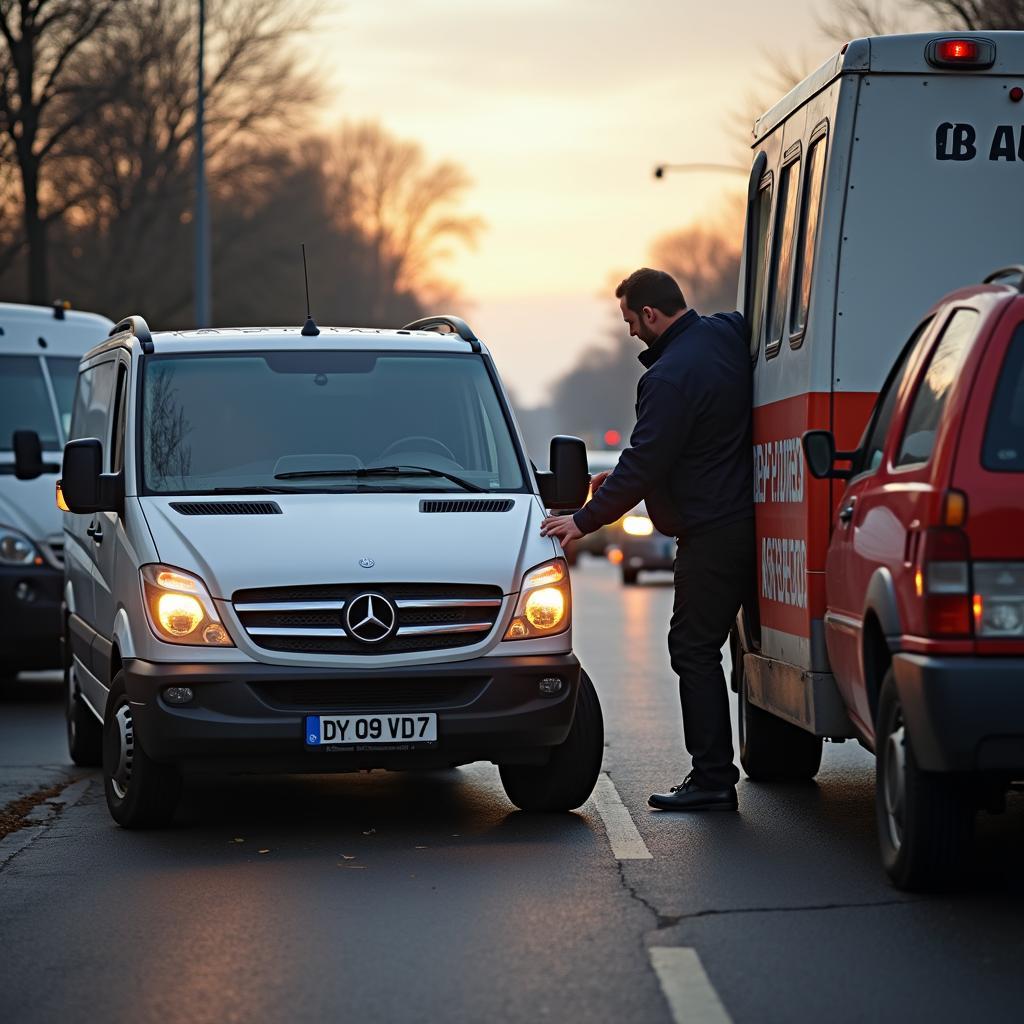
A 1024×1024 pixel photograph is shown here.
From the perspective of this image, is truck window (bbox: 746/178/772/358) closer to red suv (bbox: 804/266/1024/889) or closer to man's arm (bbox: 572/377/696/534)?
man's arm (bbox: 572/377/696/534)

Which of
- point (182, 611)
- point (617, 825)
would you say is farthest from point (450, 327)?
point (617, 825)

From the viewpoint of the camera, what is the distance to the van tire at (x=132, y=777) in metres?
8.80

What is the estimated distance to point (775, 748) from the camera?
10.2m

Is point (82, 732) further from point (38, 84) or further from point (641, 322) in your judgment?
point (38, 84)

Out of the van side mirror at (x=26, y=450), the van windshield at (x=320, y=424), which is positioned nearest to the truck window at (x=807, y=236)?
the van windshield at (x=320, y=424)

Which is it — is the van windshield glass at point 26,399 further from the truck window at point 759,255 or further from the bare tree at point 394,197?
the bare tree at point 394,197

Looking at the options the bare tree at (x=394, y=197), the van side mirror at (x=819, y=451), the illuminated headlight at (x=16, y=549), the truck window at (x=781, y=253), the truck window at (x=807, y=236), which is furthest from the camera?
the bare tree at (x=394, y=197)

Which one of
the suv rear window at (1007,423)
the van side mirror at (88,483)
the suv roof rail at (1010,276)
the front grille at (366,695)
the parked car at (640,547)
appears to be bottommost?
the parked car at (640,547)

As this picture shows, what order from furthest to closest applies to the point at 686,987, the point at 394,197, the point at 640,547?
the point at 394,197 < the point at 640,547 < the point at 686,987

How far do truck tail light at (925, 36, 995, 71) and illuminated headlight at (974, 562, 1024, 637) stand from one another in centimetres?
265

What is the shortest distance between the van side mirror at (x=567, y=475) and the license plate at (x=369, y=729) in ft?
4.62

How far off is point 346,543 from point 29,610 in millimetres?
6582

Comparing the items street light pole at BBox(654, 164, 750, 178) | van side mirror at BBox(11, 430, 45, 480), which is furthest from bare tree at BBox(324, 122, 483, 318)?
van side mirror at BBox(11, 430, 45, 480)

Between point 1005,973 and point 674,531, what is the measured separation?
12.4 ft
